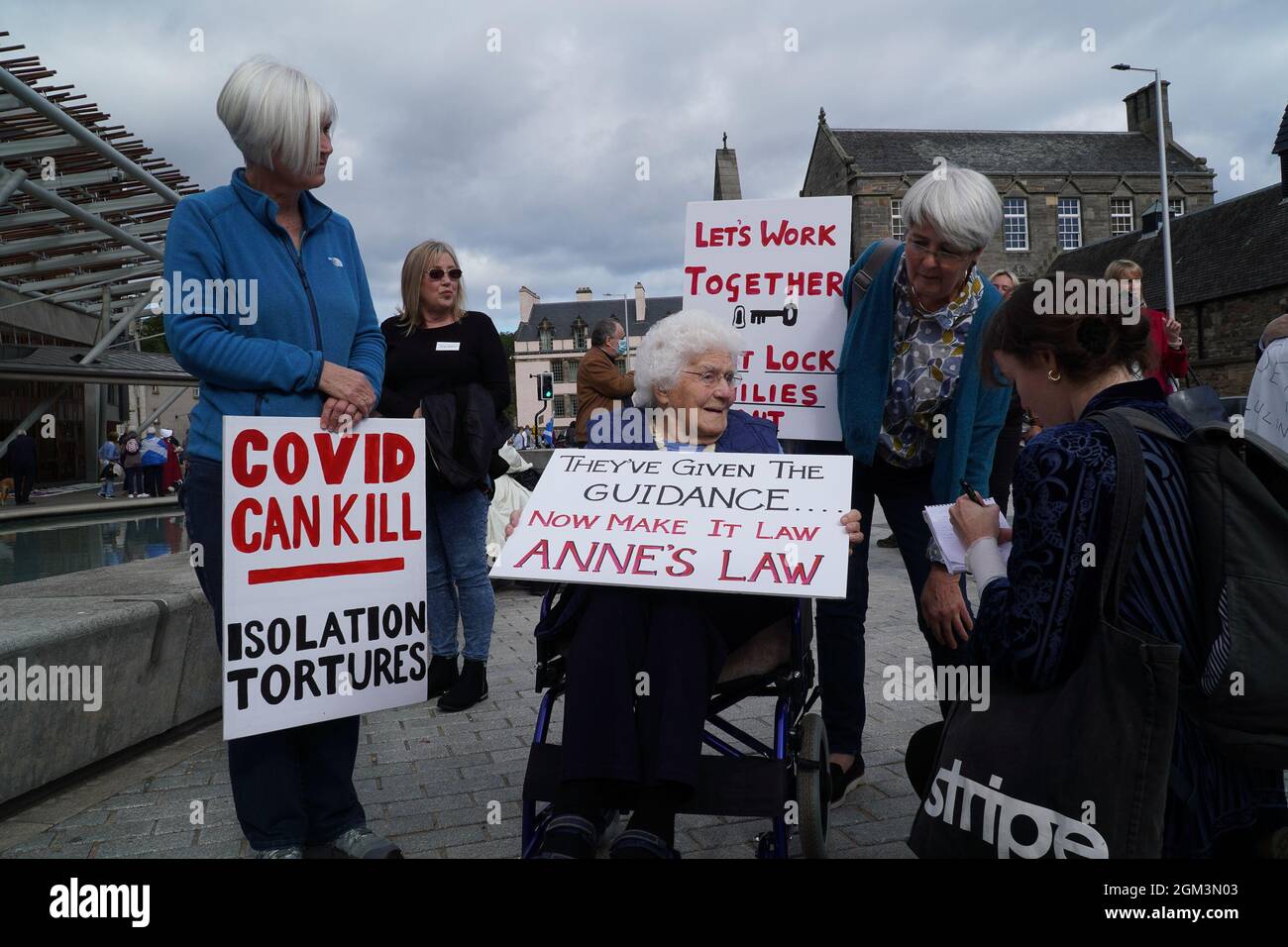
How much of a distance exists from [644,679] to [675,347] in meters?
1.23

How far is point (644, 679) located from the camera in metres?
2.48

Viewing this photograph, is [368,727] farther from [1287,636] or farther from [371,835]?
[1287,636]

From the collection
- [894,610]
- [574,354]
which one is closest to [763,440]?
[894,610]

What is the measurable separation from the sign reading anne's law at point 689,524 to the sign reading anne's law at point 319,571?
0.44 meters

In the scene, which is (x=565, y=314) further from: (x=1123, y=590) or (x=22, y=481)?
(x=1123, y=590)

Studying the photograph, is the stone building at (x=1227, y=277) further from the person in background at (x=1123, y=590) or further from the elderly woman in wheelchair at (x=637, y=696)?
the person in background at (x=1123, y=590)

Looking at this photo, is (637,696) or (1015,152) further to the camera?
(1015,152)

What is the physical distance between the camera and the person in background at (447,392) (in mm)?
4574

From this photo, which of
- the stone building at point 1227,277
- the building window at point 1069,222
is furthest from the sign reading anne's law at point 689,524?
the building window at point 1069,222

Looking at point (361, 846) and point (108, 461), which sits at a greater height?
point (108, 461)

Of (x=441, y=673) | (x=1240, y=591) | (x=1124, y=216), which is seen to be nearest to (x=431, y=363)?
(x=441, y=673)

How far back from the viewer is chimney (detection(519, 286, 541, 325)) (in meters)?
90.5

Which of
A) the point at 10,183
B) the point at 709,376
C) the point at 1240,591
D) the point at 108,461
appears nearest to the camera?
the point at 1240,591

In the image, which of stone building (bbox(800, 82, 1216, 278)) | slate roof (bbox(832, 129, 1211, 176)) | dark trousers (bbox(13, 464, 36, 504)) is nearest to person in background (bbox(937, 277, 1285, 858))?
dark trousers (bbox(13, 464, 36, 504))
